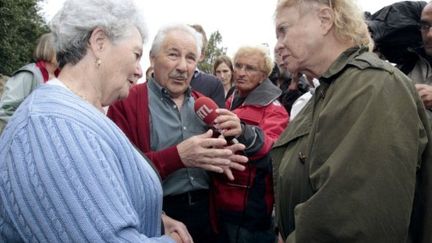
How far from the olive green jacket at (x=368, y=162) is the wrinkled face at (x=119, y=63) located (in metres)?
0.79

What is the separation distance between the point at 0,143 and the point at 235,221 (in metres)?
1.83

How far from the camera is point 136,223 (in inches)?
56.4

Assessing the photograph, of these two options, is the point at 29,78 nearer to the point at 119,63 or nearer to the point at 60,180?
the point at 119,63

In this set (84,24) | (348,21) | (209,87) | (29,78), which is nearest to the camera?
(84,24)

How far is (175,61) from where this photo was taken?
2889 millimetres

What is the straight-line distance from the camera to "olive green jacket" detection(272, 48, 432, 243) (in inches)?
61.7

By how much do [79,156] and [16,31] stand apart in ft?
97.9

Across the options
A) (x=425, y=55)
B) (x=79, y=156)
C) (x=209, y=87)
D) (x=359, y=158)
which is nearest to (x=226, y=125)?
(x=209, y=87)

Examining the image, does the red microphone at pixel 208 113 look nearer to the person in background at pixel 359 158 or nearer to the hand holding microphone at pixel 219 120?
the hand holding microphone at pixel 219 120

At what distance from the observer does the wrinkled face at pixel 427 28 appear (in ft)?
9.95

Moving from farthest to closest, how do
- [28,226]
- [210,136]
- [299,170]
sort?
[210,136]
[299,170]
[28,226]

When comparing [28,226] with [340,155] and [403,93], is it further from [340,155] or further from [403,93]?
[403,93]

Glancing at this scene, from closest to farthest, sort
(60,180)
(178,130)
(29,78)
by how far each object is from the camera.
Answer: (60,180), (178,130), (29,78)

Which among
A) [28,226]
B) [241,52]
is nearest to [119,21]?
[28,226]
